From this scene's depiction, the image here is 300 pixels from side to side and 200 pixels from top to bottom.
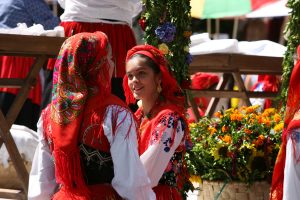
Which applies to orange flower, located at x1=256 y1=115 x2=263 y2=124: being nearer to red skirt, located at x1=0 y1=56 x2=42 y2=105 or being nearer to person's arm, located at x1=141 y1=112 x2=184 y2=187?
person's arm, located at x1=141 y1=112 x2=184 y2=187

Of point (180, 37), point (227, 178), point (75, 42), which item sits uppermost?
point (75, 42)

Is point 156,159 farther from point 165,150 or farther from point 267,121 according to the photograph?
point 267,121

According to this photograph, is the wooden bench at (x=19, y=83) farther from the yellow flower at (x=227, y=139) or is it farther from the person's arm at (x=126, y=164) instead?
the person's arm at (x=126, y=164)

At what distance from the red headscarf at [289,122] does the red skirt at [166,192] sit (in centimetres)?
49

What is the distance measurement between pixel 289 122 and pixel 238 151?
153cm

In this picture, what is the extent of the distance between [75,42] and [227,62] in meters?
3.39

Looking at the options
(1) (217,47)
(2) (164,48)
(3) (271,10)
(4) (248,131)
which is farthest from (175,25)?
(3) (271,10)

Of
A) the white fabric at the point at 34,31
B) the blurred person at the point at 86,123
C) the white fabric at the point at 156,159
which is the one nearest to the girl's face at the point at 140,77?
the white fabric at the point at 156,159

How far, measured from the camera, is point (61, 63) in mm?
3703

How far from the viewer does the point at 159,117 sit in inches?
172

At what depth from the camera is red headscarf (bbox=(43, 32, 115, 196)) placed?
3.66 m

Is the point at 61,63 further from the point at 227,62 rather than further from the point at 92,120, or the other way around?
the point at 227,62

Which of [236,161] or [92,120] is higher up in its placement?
[92,120]

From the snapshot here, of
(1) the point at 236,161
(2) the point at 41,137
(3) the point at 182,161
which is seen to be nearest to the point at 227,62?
(1) the point at 236,161
